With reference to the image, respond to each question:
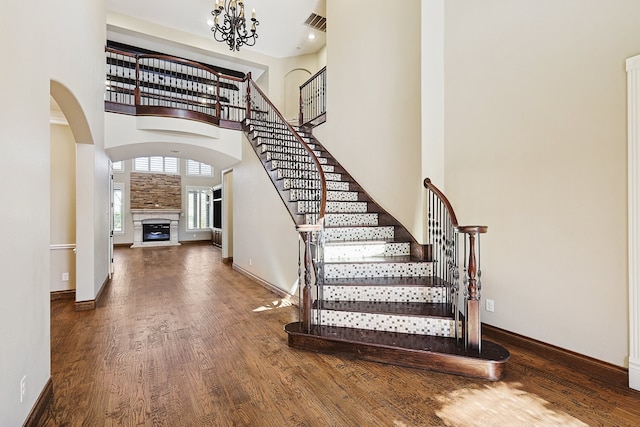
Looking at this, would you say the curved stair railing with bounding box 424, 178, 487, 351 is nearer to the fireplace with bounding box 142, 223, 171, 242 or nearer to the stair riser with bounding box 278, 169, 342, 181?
the stair riser with bounding box 278, 169, 342, 181

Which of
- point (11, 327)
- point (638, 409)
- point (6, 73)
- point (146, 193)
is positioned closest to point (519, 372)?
point (638, 409)

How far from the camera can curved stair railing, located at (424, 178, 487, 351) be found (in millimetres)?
2621

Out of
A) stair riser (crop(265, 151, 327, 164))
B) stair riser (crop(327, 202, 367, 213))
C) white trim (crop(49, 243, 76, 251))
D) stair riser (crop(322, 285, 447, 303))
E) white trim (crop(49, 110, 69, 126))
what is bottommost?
stair riser (crop(322, 285, 447, 303))

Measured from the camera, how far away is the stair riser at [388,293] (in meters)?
3.22

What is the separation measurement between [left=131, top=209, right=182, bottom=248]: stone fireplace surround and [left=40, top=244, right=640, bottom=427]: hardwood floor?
9239 millimetres

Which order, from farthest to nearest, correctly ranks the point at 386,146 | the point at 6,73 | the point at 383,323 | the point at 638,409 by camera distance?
the point at 386,146, the point at 383,323, the point at 638,409, the point at 6,73

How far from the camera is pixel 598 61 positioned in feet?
8.10

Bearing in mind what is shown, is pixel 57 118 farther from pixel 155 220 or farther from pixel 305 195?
pixel 155 220

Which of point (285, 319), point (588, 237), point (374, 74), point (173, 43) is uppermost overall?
point (173, 43)

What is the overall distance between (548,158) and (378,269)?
6.34ft

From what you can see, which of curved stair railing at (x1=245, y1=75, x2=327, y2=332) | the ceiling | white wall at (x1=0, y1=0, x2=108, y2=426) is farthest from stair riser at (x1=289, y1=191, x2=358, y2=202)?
the ceiling

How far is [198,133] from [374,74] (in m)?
3.45

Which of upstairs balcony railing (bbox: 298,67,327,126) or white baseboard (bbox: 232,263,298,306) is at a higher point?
upstairs balcony railing (bbox: 298,67,327,126)

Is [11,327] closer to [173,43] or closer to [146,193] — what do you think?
[173,43]
